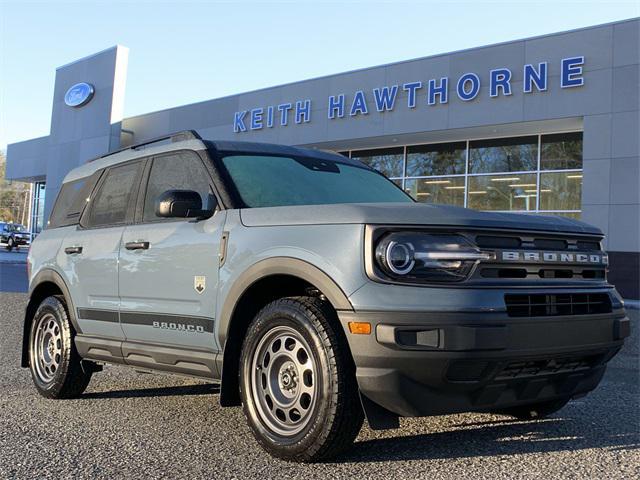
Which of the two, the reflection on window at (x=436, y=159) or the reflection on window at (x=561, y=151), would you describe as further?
the reflection on window at (x=436, y=159)

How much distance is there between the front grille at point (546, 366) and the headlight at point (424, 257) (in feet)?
1.78

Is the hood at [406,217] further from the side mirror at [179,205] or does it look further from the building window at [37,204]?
the building window at [37,204]

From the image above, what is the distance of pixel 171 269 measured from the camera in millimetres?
4277

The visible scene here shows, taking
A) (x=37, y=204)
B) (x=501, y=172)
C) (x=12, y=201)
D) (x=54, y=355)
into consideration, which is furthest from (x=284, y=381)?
(x=12, y=201)

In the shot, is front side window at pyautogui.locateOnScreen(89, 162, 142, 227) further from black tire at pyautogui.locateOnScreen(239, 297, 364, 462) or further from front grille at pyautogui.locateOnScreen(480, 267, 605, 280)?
front grille at pyautogui.locateOnScreen(480, 267, 605, 280)

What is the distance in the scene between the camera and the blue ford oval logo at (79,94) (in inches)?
1261

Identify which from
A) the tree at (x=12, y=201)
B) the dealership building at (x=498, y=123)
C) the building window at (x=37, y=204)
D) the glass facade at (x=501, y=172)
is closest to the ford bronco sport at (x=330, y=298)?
the dealership building at (x=498, y=123)

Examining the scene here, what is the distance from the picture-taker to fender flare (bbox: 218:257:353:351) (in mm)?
3332

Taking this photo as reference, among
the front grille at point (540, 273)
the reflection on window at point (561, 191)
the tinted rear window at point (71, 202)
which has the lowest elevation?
the front grille at point (540, 273)

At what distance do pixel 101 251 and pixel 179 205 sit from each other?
4.08ft

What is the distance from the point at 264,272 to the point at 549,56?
54.3ft

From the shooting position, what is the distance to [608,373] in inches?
268

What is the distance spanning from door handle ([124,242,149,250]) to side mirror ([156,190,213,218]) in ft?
1.73

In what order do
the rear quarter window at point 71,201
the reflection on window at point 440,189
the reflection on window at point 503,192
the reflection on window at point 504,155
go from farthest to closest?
the reflection on window at point 440,189, the reflection on window at point 504,155, the reflection on window at point 503,192, the rear quarter window at point 71,201
